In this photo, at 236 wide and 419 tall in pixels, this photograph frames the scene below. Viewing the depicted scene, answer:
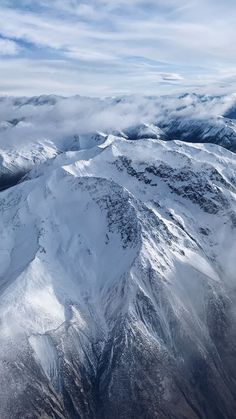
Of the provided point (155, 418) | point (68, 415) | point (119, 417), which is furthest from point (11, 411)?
point (155, 418)

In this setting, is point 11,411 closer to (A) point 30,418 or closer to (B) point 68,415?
(A) point 30,418

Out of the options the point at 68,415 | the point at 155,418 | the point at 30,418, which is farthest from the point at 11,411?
the point at 155,418

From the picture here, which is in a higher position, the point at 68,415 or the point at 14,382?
the point at 14,382

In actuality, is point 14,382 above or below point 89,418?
above

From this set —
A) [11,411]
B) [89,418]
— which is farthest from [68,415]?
[11,411]

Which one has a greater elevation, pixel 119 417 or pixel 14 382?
pixel 14 382

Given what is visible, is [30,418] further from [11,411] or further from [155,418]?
[155,418]

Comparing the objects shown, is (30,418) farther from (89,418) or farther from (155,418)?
(155,418)
